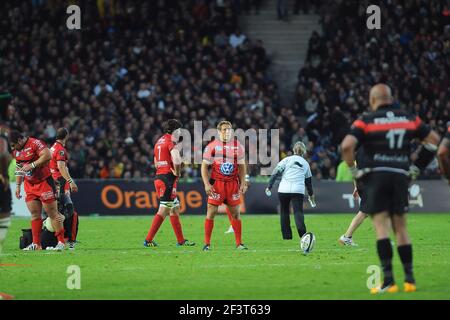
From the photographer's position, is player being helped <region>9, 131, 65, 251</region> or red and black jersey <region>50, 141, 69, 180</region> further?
red and black jersey <region>50, 141, 69, 180</region>

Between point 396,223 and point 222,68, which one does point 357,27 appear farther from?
point 396,223

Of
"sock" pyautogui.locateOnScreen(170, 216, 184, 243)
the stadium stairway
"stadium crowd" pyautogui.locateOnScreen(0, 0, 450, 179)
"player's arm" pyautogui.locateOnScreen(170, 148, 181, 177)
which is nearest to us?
"player's arm" pyautogui.locateOnScreen(170, 148, 181, 177)

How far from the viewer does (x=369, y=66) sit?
39.0 m

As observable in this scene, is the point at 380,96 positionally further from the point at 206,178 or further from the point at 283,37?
the point at 283,37

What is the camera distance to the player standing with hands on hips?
12.2m

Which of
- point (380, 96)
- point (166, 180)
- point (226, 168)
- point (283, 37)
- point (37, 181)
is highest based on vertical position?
point (283, 37)

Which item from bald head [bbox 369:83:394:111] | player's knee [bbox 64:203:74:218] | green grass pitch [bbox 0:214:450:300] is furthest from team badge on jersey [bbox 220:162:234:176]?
bald head [bbox 369:83:394:111]

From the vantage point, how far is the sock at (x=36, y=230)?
1897cm

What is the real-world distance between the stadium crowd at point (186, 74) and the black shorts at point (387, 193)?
836 inches

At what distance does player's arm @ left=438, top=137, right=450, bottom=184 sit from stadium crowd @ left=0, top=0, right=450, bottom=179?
20.9 meters

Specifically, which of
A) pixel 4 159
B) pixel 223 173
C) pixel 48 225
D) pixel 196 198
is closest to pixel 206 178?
pixel 223 173

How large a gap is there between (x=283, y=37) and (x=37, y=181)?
24.7m

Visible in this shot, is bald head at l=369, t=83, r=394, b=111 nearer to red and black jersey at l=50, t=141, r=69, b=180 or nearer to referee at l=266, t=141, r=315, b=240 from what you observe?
referee at l=266, t=141, r=315, b=240

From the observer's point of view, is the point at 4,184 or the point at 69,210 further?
the point at 69,210
